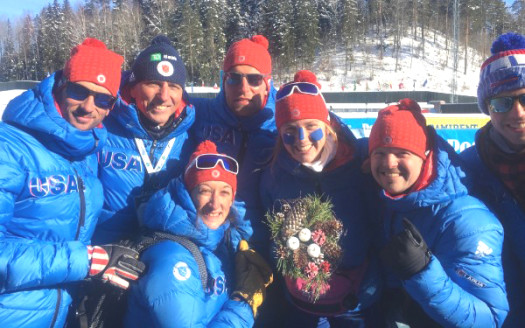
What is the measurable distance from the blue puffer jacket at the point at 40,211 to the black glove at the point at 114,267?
64 millimetres

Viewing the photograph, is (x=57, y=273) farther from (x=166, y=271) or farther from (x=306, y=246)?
(x=306, y=246)

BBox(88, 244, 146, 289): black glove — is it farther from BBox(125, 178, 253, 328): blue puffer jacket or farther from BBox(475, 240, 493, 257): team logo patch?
BBox(475, 240, 493, 257): team logo patch

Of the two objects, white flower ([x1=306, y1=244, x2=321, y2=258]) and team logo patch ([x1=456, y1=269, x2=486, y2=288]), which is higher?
white flower ([x1=306, y1=244, x2=321, y2=258])

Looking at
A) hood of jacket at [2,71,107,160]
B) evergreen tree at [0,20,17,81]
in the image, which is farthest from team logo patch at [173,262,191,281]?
evergreen tree at [0,20,17,81]

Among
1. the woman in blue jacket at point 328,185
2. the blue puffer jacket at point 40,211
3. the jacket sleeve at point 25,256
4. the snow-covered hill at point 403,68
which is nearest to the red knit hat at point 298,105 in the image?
the woman in blue jacket at point 328,185

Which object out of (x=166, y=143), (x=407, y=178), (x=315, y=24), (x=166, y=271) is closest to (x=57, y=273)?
(x=166, y=271)

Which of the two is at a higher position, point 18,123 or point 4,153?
point 18,123

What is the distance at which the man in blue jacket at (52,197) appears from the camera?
8.32 feet

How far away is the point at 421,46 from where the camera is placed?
57719mm

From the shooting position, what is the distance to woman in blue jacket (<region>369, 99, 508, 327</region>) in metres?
2.38

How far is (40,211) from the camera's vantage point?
8.84ft

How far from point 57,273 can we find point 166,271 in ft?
2.19

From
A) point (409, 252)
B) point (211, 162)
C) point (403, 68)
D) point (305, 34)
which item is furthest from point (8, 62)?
point (409, 252)

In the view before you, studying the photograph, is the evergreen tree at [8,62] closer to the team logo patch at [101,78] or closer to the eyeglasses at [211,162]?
the team logo patch at [101,78]
